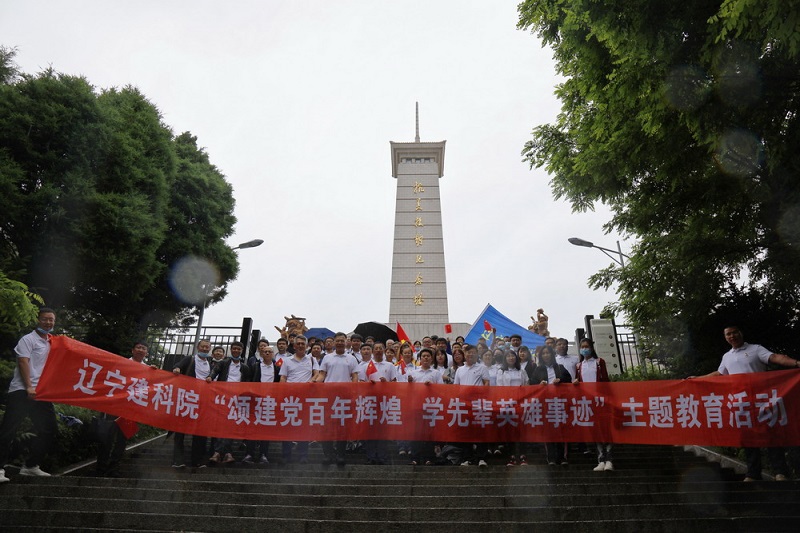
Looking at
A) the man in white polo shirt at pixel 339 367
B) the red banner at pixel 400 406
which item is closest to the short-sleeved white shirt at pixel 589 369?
the red banner at pixel 400 406

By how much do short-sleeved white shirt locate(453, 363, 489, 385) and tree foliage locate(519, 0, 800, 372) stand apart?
3116mm

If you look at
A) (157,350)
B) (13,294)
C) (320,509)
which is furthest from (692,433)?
(157,350)

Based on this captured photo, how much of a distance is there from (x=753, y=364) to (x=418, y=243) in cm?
1931

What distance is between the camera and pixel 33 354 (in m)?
5.86

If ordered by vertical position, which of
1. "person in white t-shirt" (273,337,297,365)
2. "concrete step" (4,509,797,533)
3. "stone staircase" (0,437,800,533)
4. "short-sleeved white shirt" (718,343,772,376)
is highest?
"person in white t-shirt" (273,337,297,365)

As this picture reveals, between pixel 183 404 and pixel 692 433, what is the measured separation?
20.6 feet

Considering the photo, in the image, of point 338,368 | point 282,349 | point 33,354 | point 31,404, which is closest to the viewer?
point 31,404

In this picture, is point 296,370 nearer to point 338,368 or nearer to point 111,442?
point 338,368

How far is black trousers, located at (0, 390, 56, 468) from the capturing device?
541cm

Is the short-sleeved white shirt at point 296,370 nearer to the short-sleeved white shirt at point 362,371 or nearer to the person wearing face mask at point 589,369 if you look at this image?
the short-sleeved white shirt at point 362,371

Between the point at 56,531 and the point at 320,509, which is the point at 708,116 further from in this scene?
the point at 56,531

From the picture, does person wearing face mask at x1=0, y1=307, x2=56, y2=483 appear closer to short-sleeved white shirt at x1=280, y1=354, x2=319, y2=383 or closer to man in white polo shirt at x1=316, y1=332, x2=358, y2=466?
short-sleeved white shirt at x1=280, y1=354, x2=319, y2=383

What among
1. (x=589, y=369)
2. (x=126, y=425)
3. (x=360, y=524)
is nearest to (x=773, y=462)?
(x=589, y=369)

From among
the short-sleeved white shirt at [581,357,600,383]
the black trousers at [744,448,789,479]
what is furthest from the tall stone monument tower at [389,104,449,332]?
the black trousers at [744,448,789,479]
